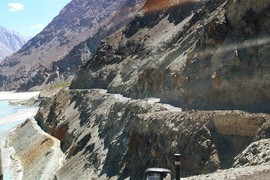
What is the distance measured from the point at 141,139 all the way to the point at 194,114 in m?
6.71

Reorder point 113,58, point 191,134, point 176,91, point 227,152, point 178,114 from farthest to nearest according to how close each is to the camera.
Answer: point 113,58 → point 176,91 → point 178,114 → point 191,134 → point 227,152

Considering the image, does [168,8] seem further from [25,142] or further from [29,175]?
[29,175]

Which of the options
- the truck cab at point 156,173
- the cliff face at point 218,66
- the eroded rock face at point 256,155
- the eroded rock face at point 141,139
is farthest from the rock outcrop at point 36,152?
the truck cab at point 156,173

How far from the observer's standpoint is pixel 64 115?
2776 inches

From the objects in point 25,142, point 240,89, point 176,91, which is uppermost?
point 240,89

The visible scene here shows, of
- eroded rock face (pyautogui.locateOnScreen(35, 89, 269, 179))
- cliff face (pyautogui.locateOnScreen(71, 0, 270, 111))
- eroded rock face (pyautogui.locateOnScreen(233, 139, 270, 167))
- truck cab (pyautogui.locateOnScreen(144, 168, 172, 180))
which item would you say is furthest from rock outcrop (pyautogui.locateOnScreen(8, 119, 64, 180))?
truck cab (pyautogui.locateOnScreen(144, 168, 172, 180))

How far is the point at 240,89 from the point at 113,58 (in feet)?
186

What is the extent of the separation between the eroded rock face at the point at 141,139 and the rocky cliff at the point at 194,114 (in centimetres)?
6

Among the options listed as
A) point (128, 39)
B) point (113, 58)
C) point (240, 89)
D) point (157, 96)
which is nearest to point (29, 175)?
point (157, 96)

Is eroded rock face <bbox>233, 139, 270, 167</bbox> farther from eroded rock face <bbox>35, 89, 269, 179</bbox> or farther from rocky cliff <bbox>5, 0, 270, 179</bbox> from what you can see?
eroded rock face <bbox>35, 89, 269, 179</bbox>

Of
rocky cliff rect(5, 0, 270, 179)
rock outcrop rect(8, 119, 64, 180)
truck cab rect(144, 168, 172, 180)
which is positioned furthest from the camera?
rock outcrop rect(8, 119, 64, 180)

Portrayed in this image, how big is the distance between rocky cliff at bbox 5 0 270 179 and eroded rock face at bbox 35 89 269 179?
2.5 inches

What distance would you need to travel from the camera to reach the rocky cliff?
2434 centimetres

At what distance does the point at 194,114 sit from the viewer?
92.6ft
